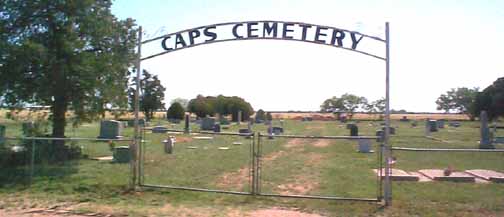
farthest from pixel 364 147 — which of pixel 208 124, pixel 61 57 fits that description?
pixel 208 124

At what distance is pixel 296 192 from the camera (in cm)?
1335

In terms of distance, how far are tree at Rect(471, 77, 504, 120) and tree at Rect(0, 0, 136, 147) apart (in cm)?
8152

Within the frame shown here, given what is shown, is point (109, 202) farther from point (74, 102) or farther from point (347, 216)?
point (74, 102)

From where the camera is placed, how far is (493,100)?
87875mm

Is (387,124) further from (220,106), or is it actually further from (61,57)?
(220,106)

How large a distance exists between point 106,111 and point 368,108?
135 m

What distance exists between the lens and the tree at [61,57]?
16.9 m

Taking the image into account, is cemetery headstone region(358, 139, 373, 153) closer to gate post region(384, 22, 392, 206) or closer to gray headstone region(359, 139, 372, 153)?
gray headstone region(359, 139, 372, 153)

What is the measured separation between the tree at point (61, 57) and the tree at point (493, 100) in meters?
81.5

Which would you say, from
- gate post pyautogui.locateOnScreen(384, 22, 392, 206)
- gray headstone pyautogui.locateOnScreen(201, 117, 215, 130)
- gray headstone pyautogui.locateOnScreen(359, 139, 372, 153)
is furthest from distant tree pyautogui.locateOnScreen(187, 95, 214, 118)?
gate post pyautogui.locateOnScreen(384, 22, 392, 206)

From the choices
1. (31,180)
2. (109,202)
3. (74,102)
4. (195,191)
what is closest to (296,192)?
(195,191)

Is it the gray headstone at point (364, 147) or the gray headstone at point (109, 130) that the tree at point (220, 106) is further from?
the gray headstone at point (364, 147)

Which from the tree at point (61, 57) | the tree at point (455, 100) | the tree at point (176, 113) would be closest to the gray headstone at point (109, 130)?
the tree at point (61, 57)

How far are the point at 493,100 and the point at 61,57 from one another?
84.5 metres
